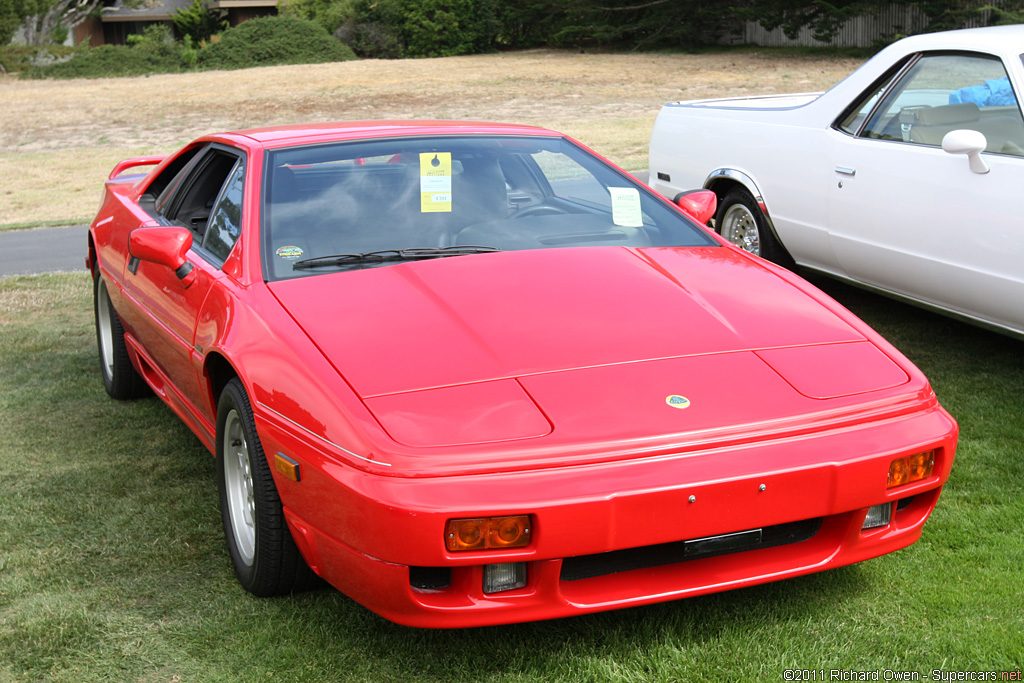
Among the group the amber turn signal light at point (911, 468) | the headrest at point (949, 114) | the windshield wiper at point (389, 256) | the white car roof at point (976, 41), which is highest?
the white car roof at point (976, 41)

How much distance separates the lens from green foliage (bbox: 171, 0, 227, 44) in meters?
47.0

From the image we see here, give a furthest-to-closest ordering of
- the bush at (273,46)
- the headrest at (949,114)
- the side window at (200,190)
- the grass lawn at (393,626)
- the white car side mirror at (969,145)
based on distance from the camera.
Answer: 1. the bush at (273,46)
2. the headrest at (949,114)
3. the white car side mirror at (969,145)
4. the side window at (200,190)
5. the grass lawn at (393,626)

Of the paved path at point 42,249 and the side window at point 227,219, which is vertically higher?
the side window at point 227,219

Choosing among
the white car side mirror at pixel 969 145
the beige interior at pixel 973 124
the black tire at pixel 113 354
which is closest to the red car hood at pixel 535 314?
the white car side mirror at pixel 969 145

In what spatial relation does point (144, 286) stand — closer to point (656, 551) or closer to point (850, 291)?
point (656, 551)

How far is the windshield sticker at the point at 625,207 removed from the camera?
4.30m

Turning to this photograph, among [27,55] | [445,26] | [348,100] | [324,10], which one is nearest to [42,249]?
[348,100]

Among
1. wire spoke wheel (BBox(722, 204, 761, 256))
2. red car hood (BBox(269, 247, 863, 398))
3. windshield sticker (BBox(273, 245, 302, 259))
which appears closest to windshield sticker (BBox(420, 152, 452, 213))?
red car hood (BBox(269, 247, 863, 398))

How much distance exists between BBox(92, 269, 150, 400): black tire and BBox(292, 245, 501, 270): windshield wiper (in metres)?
1.92

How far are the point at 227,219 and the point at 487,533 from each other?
74.8 inches

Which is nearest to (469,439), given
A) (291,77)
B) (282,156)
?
(282,156)

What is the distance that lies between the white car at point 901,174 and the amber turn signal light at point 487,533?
309 centimetres

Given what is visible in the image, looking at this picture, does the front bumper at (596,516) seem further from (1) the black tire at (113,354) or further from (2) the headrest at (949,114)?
(2) the headrest at (949,114)

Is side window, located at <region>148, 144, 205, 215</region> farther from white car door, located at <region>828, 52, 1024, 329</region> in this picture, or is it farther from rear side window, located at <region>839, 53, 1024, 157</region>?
rear side window, located at <region>839, 53, 1024, 157</region>
